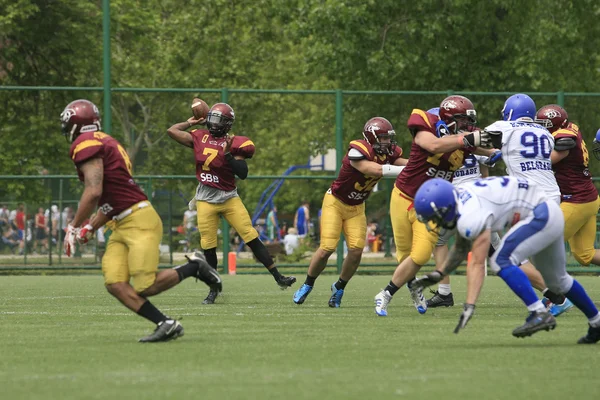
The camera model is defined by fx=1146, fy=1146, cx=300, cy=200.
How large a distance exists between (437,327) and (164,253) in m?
10.7

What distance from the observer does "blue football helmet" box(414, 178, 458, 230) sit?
7.60 m

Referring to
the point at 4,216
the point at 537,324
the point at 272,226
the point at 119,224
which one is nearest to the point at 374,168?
the point at 119,224

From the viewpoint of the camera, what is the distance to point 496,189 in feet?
25.5

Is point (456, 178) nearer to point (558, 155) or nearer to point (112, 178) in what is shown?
point (558, 155)

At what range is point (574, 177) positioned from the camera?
1123 centimetres

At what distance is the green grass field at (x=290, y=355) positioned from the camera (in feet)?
19.7

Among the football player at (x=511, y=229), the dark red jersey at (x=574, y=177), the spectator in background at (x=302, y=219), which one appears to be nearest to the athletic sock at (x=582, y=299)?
the football player at (x=511, y=229)

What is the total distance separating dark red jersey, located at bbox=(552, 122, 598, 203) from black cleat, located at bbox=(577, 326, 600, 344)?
10.8 feet

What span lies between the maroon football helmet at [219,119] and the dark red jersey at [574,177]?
3464 mm

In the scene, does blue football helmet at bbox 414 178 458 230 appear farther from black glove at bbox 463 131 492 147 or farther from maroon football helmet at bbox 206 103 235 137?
maroon football helmet at bbox 206 103 235 137

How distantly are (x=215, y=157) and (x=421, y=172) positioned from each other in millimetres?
2630

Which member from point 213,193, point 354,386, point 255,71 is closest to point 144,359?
point 354,386

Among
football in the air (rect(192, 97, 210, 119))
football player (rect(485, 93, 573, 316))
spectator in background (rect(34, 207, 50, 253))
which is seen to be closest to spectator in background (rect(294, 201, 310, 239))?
spectator in background (rect(34, 207, 50, 253))

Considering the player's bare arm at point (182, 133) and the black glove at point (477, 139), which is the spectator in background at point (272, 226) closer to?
the player's bare arm at point (182, 133)
